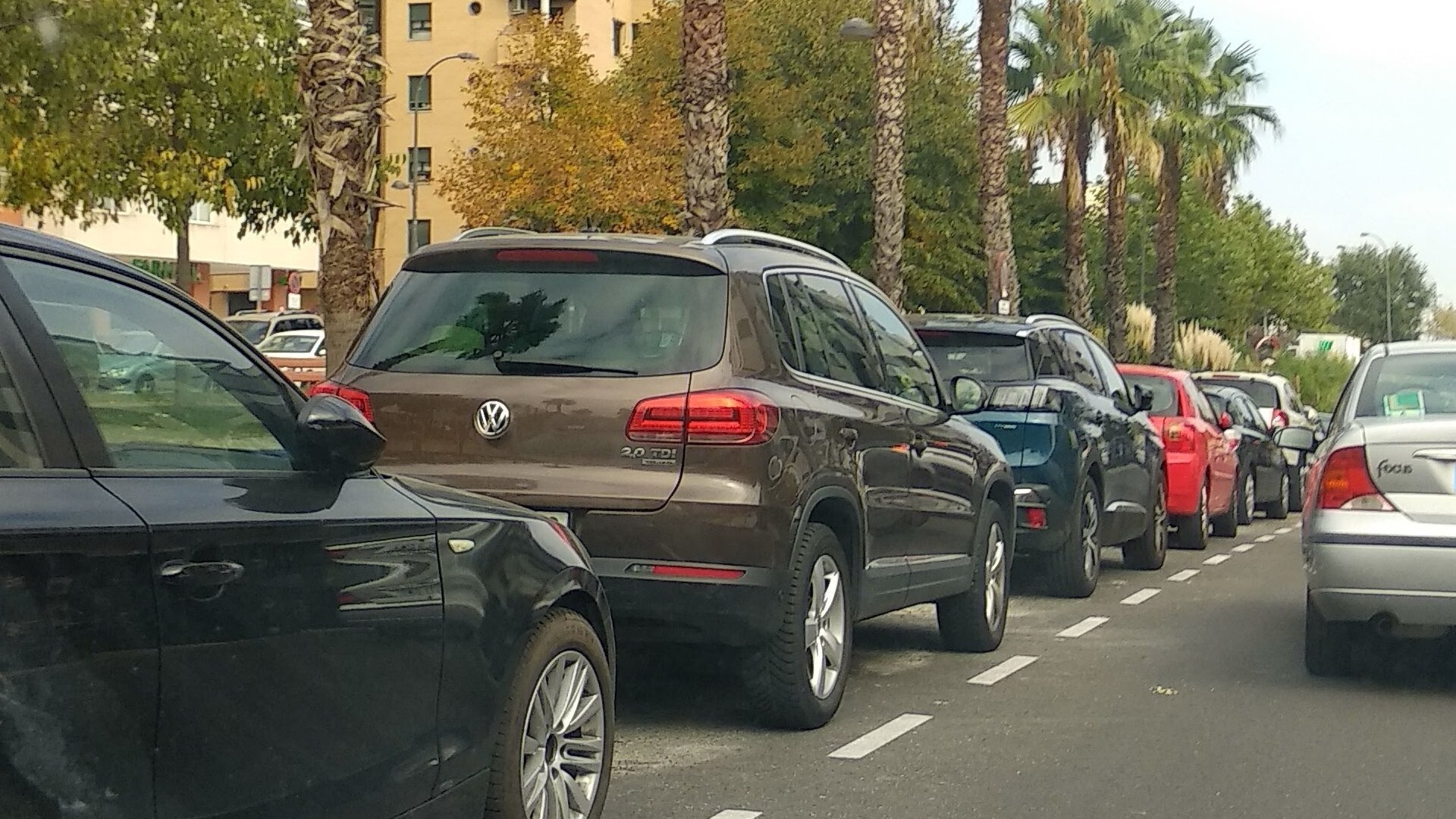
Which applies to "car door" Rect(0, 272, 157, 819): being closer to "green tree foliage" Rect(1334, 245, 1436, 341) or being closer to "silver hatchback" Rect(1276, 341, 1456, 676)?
"silver hatchback" Rect(1276, 341, 1456, 676)

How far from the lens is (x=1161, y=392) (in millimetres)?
16969

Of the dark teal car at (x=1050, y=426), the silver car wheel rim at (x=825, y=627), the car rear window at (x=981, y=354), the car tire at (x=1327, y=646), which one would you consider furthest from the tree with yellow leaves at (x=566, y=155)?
the silver car wheel rim at (x=825, y=627)

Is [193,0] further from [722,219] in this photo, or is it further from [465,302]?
[465,302]

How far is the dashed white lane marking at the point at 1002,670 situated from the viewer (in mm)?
9094

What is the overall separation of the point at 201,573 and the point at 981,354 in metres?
8.84

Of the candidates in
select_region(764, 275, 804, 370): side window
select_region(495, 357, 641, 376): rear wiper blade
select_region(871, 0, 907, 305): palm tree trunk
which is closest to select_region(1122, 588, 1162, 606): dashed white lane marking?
select_region(764, 275, 804, 370): side window

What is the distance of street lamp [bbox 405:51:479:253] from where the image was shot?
57531mm

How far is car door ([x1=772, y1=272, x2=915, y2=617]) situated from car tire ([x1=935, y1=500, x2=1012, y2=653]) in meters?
1.28

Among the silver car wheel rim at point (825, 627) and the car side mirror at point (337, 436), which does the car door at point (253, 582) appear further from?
the silver car wheel rim at point (825, 627)

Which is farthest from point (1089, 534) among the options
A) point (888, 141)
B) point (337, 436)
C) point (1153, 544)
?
point (888, 141)

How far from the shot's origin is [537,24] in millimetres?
56312

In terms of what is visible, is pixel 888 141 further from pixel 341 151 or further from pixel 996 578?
pixel 996 578

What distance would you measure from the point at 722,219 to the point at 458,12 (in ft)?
170

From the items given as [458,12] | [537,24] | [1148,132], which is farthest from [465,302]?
[458,12]
